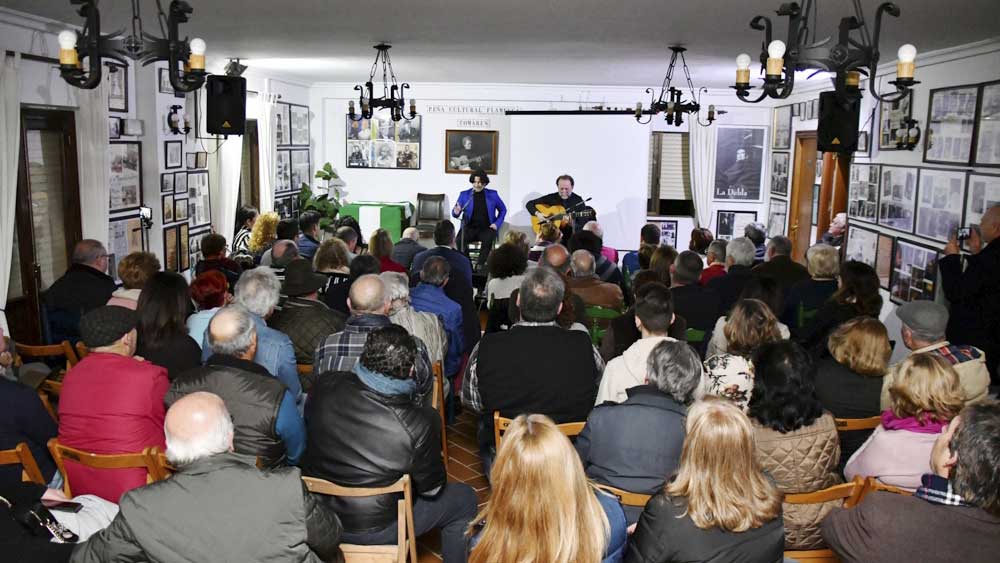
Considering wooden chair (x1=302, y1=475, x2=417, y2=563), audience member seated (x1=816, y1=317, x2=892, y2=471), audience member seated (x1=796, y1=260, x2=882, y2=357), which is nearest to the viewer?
wooden chair (x1=302, y1=475, x2=417, y2=563)

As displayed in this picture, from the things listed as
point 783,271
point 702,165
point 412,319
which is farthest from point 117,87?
point 702,165

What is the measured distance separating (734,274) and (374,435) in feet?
12.5

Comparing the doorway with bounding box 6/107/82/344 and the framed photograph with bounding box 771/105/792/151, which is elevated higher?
the framed photograph with bounding box 771/105/792/151

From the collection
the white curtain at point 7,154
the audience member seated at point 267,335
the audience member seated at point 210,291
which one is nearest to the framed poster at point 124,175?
the white curtain at point 7,154

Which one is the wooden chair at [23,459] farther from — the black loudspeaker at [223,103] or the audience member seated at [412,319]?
the black loudspeaker at [223,103]

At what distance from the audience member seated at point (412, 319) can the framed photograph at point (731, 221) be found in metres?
9.33

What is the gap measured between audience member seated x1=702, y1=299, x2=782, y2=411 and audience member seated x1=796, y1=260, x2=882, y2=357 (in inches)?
40.3

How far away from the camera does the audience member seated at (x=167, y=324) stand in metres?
3.84

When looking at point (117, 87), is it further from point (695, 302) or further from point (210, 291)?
point (695, 302)

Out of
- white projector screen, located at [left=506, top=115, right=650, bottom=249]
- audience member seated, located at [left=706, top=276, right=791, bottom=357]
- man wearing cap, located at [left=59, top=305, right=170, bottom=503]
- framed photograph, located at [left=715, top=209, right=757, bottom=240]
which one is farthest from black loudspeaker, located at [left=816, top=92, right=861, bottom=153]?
framed photograph, located at [left=715, top=209, right=757, bottom=240]

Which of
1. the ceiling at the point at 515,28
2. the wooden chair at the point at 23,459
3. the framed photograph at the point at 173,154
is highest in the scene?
the ceiling at the point at 515,28

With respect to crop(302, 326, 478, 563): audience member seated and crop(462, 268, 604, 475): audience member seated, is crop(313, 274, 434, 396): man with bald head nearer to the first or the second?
crop(462, 268, 604, 475): audience member seated

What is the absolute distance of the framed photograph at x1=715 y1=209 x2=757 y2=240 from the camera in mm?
13131

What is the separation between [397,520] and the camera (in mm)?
3037
